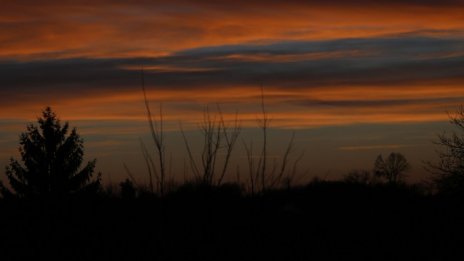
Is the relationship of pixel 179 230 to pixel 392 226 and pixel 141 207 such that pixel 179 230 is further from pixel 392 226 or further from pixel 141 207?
pixel 392 226

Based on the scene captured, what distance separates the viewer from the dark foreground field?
473 inches

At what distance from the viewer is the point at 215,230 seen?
515 inches

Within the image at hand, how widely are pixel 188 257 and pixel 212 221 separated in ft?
6.71

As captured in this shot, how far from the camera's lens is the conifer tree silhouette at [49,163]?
40625mm

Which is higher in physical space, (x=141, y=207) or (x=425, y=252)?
(x=141, y=207)

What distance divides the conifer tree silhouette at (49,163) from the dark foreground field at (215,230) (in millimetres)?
24754

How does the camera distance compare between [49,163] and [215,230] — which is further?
[49,163]

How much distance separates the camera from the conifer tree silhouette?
4062 centimetres

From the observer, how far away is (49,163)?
41.1 metres

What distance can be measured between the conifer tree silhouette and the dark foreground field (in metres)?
24.8

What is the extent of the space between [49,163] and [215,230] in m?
29.5

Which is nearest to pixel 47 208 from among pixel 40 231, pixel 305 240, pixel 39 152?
pixel 40 231

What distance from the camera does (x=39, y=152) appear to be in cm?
4109

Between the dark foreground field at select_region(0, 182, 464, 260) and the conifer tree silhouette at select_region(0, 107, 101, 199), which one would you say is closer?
the dark foreground field at select_region(0, 182, 464, 260)
